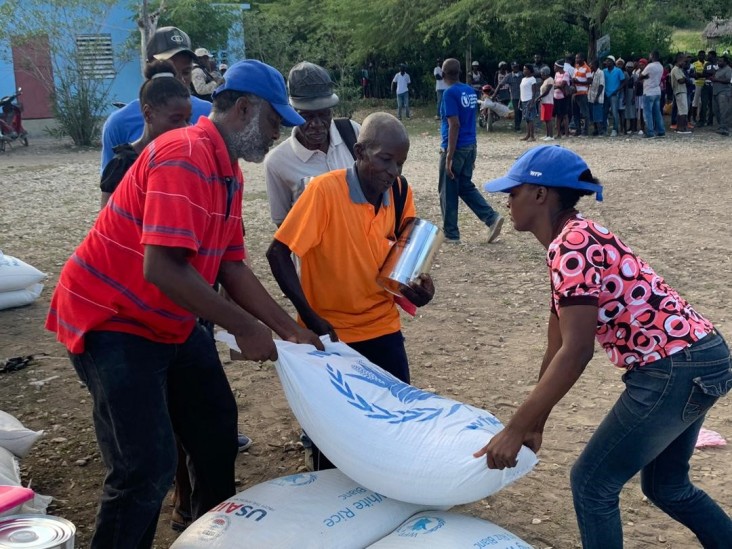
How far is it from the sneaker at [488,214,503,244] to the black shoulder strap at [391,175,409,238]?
15.9 feet

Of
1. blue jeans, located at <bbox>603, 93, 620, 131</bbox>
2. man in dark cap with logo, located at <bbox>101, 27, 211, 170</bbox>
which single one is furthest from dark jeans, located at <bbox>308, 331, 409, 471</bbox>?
blue jeans, located at <bbox>603, 93, 620, 131</bbox>

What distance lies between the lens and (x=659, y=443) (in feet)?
8.14

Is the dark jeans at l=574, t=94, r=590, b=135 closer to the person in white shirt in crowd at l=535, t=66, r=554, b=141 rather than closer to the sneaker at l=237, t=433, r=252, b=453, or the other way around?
the person in white shirt in crowd at l=535, t=66, r=554, b=141

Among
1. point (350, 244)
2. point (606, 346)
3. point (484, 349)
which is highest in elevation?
point (350, 244)

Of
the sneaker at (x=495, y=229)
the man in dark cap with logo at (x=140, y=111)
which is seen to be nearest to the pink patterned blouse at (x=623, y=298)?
the man in dark cap with logo at (x=140, y=111)

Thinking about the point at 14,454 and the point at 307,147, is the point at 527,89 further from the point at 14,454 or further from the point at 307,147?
the point at 14,454

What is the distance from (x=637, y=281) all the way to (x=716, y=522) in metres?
0.86

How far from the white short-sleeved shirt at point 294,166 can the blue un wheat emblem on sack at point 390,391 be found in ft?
3.93

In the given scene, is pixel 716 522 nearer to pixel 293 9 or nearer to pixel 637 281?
pixel 637 281

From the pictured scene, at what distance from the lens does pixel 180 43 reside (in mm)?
4621

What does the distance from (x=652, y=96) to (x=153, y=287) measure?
1744cm

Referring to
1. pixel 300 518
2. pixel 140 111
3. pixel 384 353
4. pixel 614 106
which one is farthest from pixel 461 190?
pixel 614 106

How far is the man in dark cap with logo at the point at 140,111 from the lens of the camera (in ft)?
13.3

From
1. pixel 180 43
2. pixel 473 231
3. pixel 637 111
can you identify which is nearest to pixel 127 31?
pixel 637 111
